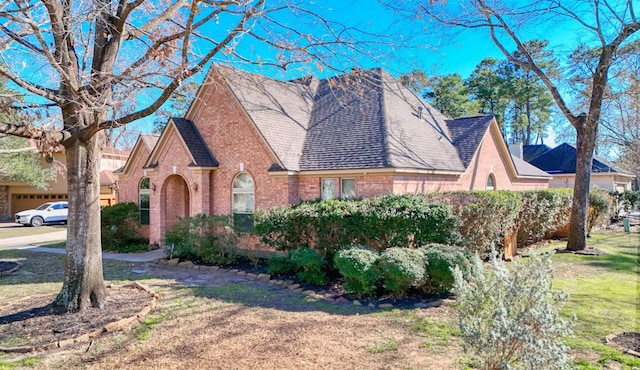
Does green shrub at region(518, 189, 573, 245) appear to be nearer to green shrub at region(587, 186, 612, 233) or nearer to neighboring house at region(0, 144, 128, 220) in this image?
green shrub at region(587, 186, 612, 233)

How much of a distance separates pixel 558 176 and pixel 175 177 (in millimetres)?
30130

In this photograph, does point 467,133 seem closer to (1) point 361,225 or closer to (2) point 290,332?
(1) point 361,225

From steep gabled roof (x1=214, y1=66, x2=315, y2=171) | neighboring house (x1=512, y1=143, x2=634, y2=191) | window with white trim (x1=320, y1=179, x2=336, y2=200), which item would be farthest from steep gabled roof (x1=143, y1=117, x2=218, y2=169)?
neighboring house (x1=512, y1=143, x2=634, y2=191)

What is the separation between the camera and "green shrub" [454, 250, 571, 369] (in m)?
Answer: 3.47

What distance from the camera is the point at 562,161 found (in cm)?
3431

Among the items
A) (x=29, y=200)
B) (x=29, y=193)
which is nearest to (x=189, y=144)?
(x=29, y=193)

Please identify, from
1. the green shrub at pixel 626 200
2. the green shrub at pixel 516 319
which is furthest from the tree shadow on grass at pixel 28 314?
the green shrub at pixel 626 200

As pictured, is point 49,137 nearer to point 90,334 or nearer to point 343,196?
point 90,334

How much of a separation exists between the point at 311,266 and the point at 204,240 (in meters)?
4.69

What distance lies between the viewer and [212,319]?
282 inches

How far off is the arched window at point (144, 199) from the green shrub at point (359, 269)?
42.7 feet

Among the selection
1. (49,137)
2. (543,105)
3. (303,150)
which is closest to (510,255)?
(303,150)

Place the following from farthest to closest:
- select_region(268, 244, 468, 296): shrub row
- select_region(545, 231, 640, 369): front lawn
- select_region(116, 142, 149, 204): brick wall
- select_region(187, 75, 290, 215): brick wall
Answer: select_region(116, 142, 149, 204): brick wall
select_region(187, 75, 290, 215): brick wall
select_region(268, 244, 468, 296): shrub row
select_region(545, 231, 640, 369): front lawn

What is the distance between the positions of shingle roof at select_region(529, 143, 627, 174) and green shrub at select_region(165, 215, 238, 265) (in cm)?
3071
